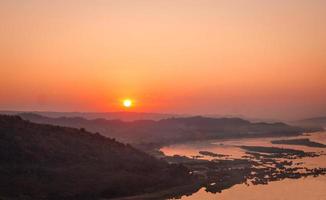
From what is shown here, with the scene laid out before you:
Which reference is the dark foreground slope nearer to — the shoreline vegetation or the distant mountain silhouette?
the shoreline vegetation

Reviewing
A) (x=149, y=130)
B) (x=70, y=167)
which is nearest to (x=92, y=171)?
(x=70, y=167)

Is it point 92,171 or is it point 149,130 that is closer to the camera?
point 92,171

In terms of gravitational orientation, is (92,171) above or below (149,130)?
below

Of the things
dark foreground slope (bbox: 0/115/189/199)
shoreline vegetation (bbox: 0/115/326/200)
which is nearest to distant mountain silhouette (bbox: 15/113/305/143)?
shoreline vegetation (bbox: 0/115/326/200)

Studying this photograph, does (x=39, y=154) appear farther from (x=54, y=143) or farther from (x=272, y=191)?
(x=272, y=191)

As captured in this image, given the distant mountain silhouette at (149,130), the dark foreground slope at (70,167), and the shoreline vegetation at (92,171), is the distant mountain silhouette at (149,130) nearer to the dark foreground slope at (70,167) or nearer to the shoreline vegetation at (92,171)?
the shoreline vegetation at (92,171)

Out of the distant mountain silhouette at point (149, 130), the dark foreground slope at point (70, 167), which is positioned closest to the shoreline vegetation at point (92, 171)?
the dark foreground slope at point (70, 167)

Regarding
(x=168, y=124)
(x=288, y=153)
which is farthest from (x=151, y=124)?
(x=288, y=153)

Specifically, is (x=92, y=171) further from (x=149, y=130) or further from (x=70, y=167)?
(x=149, y=130)
